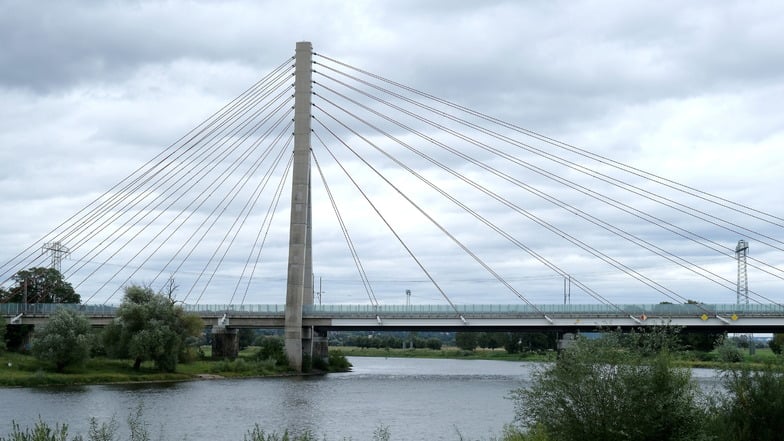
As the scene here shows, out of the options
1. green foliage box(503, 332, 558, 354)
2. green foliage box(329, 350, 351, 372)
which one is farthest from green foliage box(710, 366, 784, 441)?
green foliage box(503, 332, 558, 354)

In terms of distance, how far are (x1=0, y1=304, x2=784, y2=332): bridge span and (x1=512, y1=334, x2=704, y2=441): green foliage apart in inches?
2401

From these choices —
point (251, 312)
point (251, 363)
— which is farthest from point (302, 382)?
point (251, 312)

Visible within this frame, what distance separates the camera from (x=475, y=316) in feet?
297

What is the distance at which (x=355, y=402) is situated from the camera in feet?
198

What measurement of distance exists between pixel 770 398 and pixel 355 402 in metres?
35.7

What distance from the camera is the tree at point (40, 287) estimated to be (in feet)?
345

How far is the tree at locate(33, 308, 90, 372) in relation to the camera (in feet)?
238

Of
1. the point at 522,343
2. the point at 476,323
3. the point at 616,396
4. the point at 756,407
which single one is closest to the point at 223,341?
the point at 476,323

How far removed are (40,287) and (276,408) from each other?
6539 cm

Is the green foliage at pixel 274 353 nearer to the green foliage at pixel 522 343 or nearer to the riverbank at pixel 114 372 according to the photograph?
the riverbank at pixel 114 372

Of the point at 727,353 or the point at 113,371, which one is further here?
the point at 113,371

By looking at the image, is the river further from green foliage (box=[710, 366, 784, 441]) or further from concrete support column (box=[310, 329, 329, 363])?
concrete support column (box=[310, 329, 329, 363])

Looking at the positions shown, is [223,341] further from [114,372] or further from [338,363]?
[114,372]

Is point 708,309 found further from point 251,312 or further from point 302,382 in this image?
point 251,312
